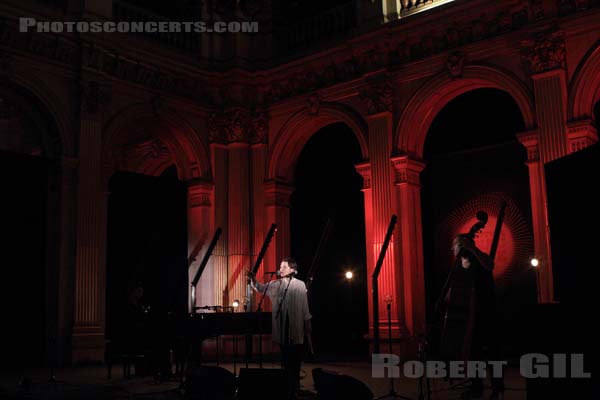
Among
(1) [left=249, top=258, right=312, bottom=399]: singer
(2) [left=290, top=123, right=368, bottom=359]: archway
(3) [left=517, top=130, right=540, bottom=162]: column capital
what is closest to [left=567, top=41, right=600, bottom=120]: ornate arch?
(3) [left=517, top=130, right=540, bottom=162]: column capital

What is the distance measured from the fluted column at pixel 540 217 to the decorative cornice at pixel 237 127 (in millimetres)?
5223

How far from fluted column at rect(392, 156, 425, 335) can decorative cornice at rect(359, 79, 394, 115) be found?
950 millimetres

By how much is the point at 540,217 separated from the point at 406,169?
2.46 metres

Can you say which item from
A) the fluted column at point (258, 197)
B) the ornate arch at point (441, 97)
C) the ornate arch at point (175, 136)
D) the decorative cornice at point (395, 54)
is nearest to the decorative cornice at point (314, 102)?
the decorative cornice at point (395, 54)

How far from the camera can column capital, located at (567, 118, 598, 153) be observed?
9727 mm

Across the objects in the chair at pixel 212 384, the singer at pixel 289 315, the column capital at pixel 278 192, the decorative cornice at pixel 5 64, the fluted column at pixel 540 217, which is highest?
the decorative cornice at pixel 5 64

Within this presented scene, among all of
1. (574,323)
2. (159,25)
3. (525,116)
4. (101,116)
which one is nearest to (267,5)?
(159,25)

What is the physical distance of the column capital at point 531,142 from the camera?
10.2m

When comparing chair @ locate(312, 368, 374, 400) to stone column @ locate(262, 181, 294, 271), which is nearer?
chair @ locate(312, 368, 374, 400)

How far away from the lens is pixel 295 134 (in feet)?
43.8

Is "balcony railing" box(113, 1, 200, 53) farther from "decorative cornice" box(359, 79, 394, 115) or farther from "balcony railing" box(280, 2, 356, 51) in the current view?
"decorative cornice" box(359, 79, 394, 115)

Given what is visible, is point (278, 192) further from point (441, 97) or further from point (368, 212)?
point (441, 97)

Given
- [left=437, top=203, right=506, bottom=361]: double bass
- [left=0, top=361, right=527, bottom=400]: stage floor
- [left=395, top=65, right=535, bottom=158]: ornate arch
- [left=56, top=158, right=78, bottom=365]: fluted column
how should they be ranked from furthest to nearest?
[left=56, top=158, right=78, bottom=365]: fluted column
[left=395, top=65, right=535, bottom=158]: ornate arch
[left=0, top=361, right=527, bottom=400]: stage floor
[left=437, top=203, right=506, bottom=361]: double bass

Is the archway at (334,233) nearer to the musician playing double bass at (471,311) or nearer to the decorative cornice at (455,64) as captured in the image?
the decorative cornice at (455,64)
